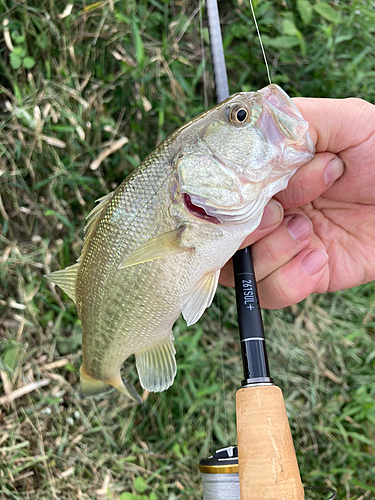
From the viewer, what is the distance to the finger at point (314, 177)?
5.68ft

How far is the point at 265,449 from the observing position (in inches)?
54.0

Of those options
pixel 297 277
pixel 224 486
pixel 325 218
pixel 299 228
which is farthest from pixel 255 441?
pixel 325 218

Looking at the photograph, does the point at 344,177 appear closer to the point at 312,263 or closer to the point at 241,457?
the point at 312,263

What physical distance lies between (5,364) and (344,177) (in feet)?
8.48

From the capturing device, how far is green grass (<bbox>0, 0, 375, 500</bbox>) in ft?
8.82

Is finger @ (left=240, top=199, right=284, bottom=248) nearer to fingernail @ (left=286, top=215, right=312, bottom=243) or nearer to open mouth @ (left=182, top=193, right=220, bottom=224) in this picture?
fingernail @ (left=286, top=215, right=312, bottom=243)

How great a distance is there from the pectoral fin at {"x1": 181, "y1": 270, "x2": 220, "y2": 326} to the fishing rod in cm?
14

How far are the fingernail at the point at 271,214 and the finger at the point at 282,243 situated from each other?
0.59 feet

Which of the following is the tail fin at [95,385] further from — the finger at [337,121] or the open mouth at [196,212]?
the finger at [337,121]

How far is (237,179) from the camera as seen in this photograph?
149 cm

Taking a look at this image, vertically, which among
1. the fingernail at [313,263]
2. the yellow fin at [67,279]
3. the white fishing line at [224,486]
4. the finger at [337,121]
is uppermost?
the finger at [337,121]

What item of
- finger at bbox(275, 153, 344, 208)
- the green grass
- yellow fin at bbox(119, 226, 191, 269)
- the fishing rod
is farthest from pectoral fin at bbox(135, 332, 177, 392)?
finger at bbox(275, 153, 344, 208)

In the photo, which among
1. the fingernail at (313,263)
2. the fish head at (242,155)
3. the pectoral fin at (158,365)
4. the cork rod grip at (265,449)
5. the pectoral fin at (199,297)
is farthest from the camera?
the fingernail at (313,263)

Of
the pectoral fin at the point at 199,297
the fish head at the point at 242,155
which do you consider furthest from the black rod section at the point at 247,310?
the fish head at the point at 242,155
